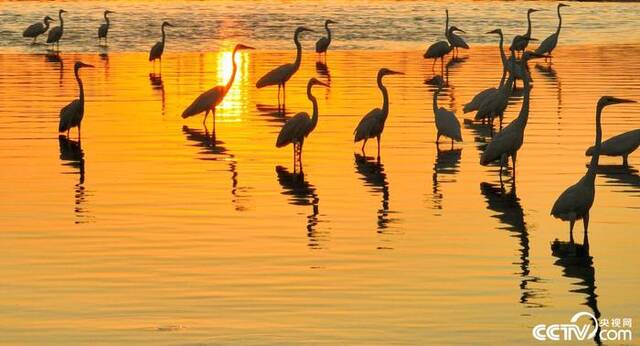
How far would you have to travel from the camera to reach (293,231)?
15766 millimetres

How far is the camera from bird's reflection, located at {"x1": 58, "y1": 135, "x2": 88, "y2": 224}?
17.0 metres

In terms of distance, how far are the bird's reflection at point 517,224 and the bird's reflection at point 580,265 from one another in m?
0.32

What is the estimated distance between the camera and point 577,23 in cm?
6462

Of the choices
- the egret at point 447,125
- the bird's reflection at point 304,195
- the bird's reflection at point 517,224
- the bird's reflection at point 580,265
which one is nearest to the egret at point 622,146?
the bird's reflection at point 517,224

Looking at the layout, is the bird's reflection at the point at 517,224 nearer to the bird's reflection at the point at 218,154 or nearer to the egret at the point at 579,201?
the egret at the point at 579,201

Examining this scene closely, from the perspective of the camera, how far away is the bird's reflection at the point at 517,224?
12611 mm

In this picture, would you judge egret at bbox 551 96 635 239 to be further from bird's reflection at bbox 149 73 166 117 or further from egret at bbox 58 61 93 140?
bird's reflection at bbox 149 73 166 117

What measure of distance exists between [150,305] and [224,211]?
4976mm

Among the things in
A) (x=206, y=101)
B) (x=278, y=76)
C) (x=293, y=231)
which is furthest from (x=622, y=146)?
(x=278, y=76)

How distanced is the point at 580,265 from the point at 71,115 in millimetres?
12731

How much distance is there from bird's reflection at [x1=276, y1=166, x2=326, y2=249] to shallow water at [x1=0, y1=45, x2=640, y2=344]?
0.04 meters

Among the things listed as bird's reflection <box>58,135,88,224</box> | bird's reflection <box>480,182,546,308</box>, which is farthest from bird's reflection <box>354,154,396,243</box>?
bird's reflection <box>58,135,88,224</box>

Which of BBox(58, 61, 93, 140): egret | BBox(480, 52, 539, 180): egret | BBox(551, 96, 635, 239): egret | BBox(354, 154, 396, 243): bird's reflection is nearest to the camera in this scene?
BBox(551, 96, 635, 239): egret

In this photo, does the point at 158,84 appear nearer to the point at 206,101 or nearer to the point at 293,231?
the point at 206,101
